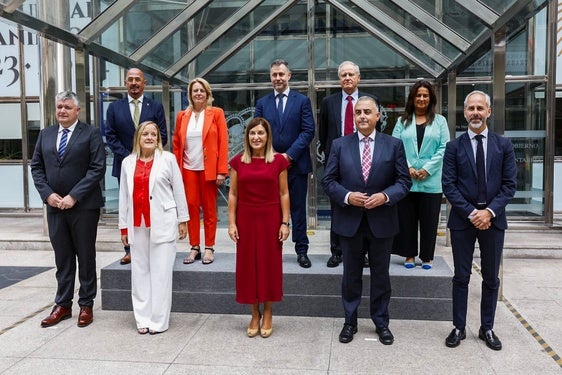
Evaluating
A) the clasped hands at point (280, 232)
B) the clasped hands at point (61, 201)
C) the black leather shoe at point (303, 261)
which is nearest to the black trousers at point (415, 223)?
the black leather shoe at point (303, 261)

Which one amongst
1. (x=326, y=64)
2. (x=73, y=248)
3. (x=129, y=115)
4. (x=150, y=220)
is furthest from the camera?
(x=326, y=64)

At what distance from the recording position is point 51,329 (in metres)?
4.31

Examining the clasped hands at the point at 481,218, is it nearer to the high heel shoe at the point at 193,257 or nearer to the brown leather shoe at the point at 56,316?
the high heel shoe at the point at 193,257

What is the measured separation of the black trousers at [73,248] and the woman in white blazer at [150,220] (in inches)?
13.8

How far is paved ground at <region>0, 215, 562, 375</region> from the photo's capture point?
3.49m

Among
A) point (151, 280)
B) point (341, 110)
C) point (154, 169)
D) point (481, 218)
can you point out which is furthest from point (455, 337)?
point (154, 169)

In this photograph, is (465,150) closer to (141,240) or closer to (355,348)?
(355,348)

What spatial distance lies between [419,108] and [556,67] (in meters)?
5.90

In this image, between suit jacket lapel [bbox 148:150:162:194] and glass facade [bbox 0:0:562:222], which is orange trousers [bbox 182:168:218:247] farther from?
glass facade [bbox 0:0:562:222]

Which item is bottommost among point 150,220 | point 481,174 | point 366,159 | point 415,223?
point 415,223

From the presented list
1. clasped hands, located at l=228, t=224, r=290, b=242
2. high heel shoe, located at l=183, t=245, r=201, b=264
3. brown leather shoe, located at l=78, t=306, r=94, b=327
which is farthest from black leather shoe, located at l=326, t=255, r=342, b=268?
brown leather shoe, located at l=78, t=306, r=94, b=327

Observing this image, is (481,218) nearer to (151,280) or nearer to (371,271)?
(371,271)

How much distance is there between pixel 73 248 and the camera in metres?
4.48

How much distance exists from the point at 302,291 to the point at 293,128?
1.42m
